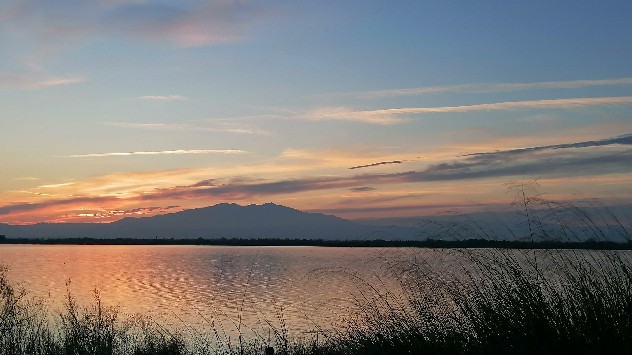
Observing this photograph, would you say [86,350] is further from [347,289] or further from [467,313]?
[347,289]

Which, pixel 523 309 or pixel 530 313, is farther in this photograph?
pixel 523 309

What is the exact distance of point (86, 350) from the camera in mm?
13469

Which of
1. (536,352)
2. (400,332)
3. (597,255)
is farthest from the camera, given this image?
(597,255)

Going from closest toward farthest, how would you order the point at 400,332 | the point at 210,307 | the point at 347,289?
the point at 400,332
the point at 210,307
the point at 347,289

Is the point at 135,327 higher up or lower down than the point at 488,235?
lower down

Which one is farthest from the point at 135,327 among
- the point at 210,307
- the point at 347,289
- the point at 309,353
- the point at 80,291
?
the point at 80,291

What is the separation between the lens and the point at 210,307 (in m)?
28.2

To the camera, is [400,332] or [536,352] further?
[400,332]

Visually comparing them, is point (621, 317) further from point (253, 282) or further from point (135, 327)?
point (253, 282)

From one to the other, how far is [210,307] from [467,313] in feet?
70.4

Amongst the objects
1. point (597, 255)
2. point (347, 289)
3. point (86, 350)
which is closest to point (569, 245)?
point (597, 255)

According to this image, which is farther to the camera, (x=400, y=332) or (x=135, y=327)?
(x=135, y=327)

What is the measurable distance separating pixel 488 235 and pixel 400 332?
2.21m

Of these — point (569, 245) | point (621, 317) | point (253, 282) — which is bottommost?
point (253, 282)
